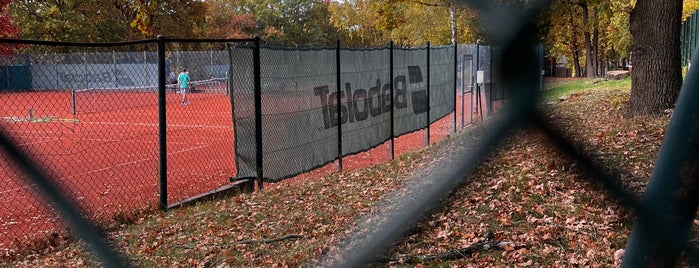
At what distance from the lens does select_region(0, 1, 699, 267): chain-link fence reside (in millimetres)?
1150

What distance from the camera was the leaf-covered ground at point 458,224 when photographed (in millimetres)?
4328

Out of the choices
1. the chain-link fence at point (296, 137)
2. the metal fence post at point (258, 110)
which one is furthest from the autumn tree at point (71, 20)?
the metal fence post at point (258, 110)

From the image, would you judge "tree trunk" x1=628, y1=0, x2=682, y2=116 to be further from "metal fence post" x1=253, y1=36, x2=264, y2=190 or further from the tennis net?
the tennis net

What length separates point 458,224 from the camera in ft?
15.9

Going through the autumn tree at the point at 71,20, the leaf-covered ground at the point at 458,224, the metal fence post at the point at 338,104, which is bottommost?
the leaf-covered ground at the point at 458,224

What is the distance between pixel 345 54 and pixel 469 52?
223 inches

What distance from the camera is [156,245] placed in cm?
528

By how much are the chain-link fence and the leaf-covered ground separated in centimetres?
65

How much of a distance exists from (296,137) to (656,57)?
14.2ft

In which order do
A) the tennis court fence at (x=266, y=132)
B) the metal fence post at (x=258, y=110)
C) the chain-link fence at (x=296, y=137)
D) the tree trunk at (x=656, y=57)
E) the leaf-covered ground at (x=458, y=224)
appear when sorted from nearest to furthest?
the chain-link fence at (x=296, y=137) < the leaf-covered ground at (x=458, y=224) < the tennis court fence at (x=266, y=132) < the metal fence post at (x=258, y=110) < the tree trunk at (x=656, y=57)

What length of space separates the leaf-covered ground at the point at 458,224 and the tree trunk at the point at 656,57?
4.37ft

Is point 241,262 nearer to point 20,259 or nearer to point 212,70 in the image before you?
point 20,259

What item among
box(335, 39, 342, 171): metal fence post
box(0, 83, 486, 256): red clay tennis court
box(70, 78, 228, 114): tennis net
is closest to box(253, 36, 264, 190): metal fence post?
box(0, 83, 486, 256): red clay tennis court

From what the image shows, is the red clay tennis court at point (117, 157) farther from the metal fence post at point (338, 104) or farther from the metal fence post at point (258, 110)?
the metal fence post at point (258, 110)
